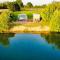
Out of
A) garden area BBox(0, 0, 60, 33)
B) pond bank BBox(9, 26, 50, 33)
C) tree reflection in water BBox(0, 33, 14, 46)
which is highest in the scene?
garden area BBox(0, 0, 60, 33)

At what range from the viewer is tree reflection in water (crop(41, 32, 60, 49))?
21125 mm

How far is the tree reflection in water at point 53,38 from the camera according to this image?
21.1 metres

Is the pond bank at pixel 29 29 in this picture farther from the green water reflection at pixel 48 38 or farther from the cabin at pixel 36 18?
→ the cabin at pixel 36 18

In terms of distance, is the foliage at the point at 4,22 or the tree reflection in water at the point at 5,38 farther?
the foliage at the point at 4,22

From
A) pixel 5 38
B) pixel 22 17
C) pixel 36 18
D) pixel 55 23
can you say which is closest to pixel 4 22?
pixel 5 38

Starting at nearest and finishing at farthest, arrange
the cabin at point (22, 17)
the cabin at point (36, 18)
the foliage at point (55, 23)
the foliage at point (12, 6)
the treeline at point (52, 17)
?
the foliage at point (55, 23) < the treeline at point (52, 17) < the cabin at point (36, 18) < the cabin at point (22, 17) < the foliage at point (12, 6)

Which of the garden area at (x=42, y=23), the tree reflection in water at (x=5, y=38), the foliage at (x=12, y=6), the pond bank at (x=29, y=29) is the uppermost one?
the foliage at (x=12, y=6)

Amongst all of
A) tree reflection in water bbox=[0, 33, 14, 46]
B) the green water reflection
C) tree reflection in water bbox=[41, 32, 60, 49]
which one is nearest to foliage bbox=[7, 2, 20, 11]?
tree reflection in water bbox=[0, 33, 14, 46]

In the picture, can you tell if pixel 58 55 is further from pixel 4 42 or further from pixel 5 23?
pixel 5 23

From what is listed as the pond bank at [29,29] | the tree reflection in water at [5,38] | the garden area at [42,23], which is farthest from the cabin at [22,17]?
the tree reflection in water at [5,38]

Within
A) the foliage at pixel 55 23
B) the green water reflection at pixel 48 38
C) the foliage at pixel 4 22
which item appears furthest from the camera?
the foliage at pixel 4 22

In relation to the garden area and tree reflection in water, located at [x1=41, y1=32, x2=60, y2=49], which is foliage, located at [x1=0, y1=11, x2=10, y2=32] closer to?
the garden area

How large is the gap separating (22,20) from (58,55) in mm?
13758

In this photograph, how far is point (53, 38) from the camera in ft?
74.8
